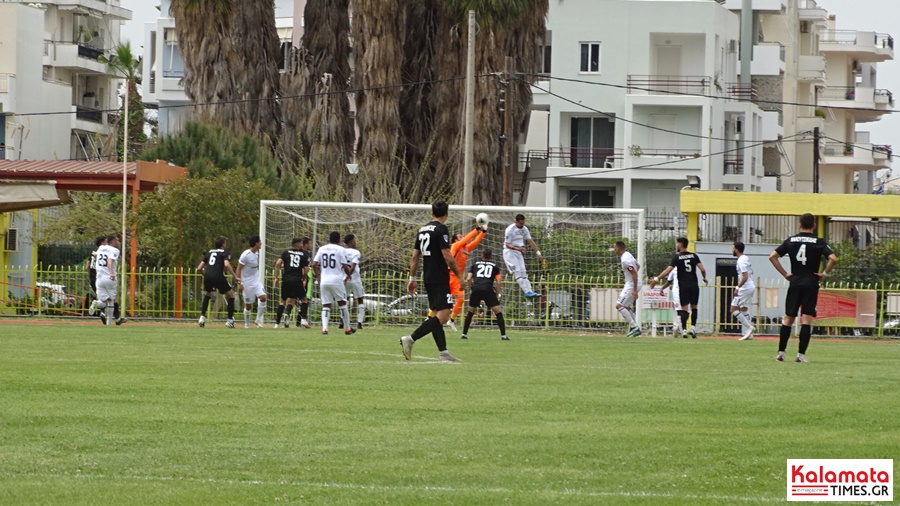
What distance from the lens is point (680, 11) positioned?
Answer: 210 ft

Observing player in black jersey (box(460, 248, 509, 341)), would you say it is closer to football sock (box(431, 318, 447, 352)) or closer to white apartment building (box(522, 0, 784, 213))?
football sock (box(431, 318, 447, 352))

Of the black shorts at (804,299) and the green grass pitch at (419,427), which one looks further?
the black shorts at (804,299)

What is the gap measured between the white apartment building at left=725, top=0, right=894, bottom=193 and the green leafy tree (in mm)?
45756

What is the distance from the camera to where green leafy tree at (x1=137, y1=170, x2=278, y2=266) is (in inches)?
1425

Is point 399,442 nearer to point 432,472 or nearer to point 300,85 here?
point 432,472

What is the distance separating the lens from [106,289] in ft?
99.9

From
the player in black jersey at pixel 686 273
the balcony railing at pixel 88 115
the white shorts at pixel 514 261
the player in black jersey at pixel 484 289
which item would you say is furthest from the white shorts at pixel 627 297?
the balcony railing at pixel 88 115

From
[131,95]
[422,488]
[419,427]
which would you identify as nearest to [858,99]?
[131,95]

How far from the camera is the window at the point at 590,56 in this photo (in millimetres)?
65125

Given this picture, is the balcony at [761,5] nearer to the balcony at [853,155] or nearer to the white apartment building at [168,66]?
the balcony at [853,155]

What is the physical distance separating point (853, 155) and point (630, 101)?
Answer: 117ft

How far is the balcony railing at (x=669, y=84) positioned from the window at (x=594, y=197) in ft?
14.7

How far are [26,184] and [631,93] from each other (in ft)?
111

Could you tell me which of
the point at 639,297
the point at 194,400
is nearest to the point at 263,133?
the point at 639,297
